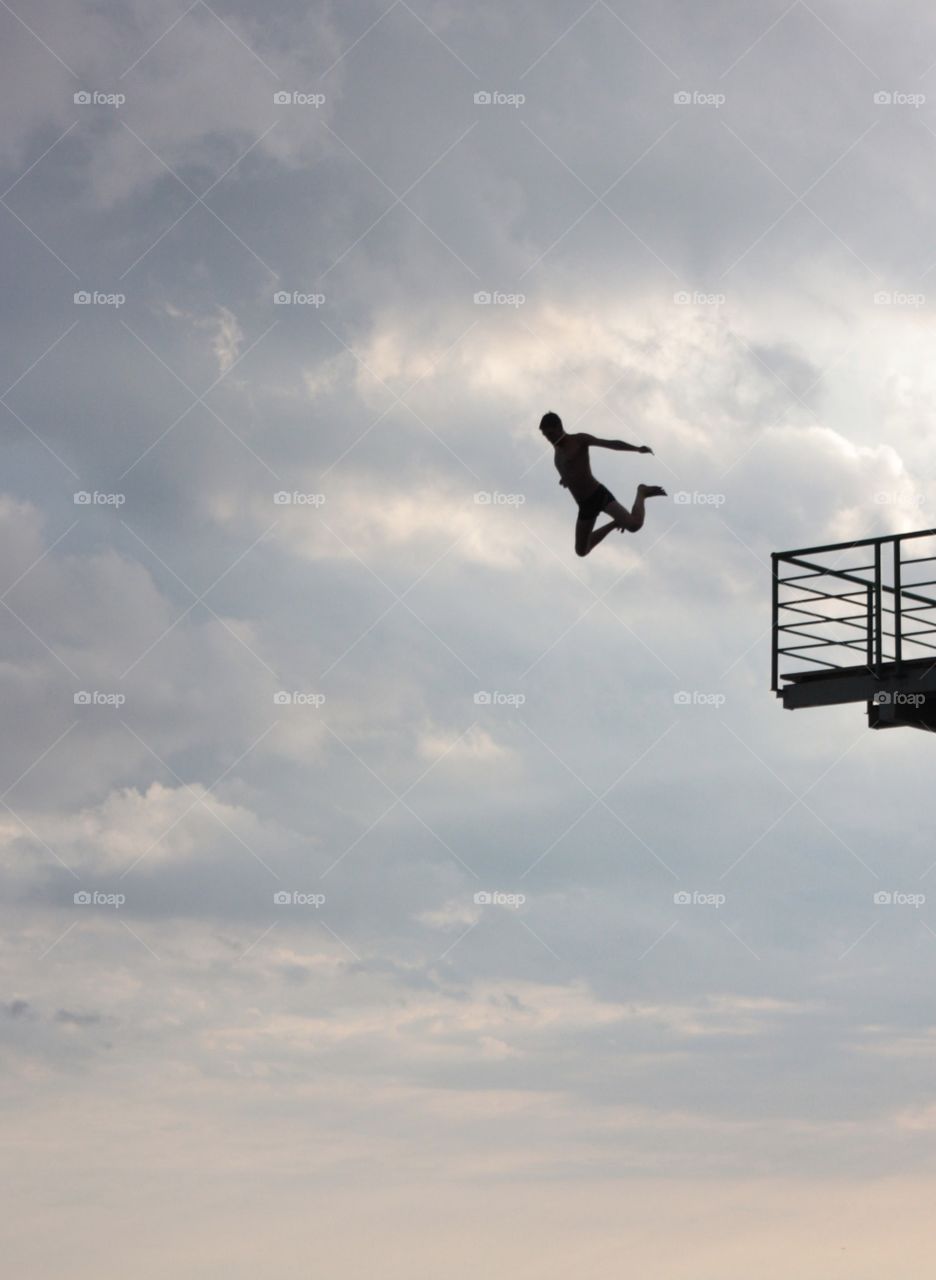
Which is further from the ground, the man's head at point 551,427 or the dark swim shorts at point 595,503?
the man's head at point 551,427

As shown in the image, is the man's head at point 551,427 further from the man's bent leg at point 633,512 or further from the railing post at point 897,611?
the railing post at point 897,611

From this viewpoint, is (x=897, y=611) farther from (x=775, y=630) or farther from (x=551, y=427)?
(x=551, y=427)

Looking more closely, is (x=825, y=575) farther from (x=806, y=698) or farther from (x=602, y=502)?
(x=602, y=502)

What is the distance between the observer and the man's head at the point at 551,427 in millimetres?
18906

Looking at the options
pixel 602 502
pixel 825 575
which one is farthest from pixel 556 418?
pixel 825 575

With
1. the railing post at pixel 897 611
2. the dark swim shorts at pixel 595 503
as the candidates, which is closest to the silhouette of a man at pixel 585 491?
the dark swim shorts at pixel 595 503

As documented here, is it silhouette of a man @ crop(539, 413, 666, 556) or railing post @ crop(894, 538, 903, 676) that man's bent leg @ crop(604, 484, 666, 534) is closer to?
silhouette of a man @ crop(539, 413, 666, 556)

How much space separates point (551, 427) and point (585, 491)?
873 mm

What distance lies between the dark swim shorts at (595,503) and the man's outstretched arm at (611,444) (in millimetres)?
683

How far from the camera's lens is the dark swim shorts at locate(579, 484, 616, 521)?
19438mm

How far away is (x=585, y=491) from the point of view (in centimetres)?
1942

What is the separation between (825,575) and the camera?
85.5ft

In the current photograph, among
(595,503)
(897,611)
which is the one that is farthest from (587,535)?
(897,611)

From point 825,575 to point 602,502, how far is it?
759 cm
